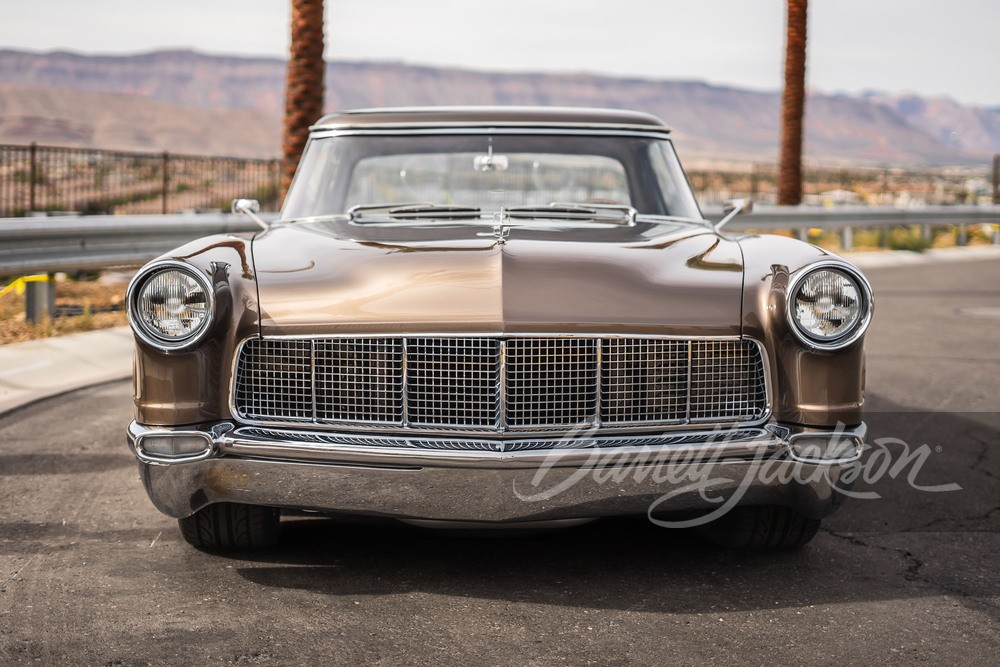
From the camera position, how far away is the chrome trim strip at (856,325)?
351 cm

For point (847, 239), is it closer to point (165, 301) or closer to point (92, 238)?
point (92, 238)

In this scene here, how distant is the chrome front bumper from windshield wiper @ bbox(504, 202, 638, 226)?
1375mm

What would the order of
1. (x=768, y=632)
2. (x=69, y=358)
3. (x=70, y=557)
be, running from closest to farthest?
(x=768, y=632) < (x=70, y=557) < (x=69, y=358)

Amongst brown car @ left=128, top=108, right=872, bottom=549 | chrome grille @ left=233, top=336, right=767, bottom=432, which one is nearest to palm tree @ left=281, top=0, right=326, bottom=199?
brown car @ left=128, top=108, right=872, bottom=549

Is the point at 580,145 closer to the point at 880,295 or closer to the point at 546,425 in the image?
the point at 546,425

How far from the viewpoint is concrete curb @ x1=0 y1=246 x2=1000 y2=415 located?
6613mm

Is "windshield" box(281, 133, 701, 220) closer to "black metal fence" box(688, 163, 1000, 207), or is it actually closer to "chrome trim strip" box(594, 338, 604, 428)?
"chrome trim strip" box(594, 338, 604, 428)

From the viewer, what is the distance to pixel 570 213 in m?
4.61

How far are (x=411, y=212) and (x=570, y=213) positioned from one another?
2.06ft

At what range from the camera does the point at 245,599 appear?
3.35 meters

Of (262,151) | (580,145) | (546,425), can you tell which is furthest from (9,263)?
(262,151)

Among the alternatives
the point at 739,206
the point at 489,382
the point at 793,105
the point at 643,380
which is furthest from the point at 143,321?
the point at 793,105

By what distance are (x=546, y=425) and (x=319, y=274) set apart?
84 cm


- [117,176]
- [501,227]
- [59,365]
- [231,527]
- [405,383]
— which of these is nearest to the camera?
[405,383]
